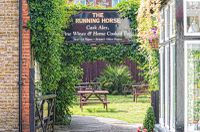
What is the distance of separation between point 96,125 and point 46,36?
4887 millimetres

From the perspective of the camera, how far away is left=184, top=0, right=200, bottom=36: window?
8.55 m

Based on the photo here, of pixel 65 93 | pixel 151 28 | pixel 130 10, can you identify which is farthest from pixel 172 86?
pixel 65 93

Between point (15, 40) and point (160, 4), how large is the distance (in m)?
4.20

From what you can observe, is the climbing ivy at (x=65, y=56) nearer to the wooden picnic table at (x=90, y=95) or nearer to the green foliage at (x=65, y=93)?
the green foliage at (x=65, y=93)

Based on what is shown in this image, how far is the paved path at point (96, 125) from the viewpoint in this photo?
656 inches

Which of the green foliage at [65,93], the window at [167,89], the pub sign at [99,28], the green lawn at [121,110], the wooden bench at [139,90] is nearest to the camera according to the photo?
the window at [167,89]

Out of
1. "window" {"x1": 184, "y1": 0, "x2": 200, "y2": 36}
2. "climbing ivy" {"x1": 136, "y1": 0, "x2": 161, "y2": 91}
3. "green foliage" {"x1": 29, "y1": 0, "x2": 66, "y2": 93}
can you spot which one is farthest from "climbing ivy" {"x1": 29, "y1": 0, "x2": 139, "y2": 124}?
"window" {"x1": 184, "y1": 0, "x2": 200, "y2": 36}

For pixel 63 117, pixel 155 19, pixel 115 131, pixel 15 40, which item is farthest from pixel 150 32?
pixel 63 117

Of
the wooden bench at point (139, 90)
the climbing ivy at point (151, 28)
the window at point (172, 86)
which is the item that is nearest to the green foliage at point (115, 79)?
the wooden bench at point (139, 90)

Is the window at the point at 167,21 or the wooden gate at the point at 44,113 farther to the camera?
the wooden gate at the point at 44,113

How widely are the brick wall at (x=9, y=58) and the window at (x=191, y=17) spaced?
19.0ft

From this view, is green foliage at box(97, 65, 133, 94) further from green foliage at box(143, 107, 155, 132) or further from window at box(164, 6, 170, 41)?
window at box(164, 6, 170, 41)

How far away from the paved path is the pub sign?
264 cm

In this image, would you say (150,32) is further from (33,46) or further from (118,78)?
(118,78)
